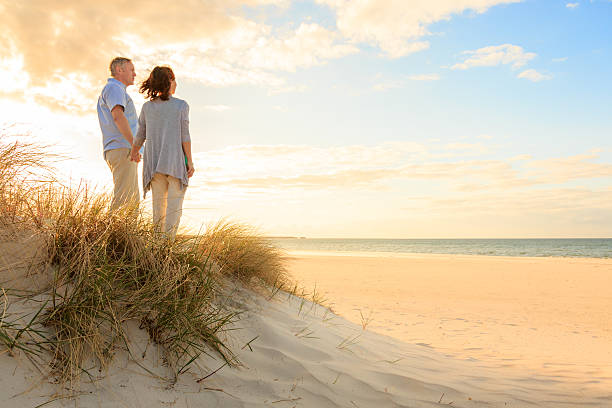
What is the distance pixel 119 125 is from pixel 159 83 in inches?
25.2

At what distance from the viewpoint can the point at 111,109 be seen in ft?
13.9

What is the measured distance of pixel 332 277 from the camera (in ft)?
40.6

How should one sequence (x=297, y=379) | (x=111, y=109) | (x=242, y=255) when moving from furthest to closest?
(x=242, y=255) < (x=111, y=109) < (x=297, y=379)

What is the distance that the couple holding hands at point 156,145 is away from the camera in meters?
4.13

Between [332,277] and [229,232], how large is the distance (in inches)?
318

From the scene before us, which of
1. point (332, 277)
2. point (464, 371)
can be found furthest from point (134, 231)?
point (332, 277)

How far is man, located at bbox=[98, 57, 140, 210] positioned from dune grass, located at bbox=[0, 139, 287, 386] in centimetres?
108

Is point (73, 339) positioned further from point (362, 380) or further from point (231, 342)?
point (362, 380)

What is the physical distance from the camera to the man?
4227mm

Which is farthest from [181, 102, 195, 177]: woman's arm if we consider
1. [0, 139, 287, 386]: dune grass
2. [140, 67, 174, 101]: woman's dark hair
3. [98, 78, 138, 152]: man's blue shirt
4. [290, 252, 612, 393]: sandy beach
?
[290, 252, 612, 393]: sandy beach

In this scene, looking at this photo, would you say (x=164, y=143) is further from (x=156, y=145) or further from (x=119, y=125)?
(x=119, y=125)

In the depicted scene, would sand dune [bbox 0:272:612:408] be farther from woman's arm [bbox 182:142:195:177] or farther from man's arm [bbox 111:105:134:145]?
man's arm [bbox 111:105:134:145]

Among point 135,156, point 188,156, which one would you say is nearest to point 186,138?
point 188,156

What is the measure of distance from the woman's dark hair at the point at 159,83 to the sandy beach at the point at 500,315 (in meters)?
3.61
